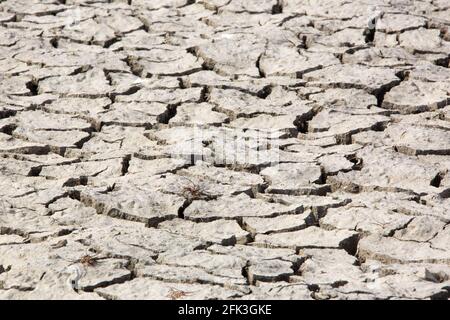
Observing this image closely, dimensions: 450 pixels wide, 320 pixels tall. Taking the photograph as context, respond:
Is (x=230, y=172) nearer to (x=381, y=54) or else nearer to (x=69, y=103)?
(x=69, y=103)

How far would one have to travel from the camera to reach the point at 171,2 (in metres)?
6.31

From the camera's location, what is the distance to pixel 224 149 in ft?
14.9

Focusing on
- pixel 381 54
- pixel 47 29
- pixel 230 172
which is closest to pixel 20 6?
pixel 47 29

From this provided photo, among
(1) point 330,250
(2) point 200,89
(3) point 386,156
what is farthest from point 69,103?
(1) point 330,250

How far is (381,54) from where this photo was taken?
5.54m

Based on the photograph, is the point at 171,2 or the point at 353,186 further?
the point at 171,2

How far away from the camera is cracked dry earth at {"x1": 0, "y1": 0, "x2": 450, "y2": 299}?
11.7 ft

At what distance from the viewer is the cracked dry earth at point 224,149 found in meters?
3.58

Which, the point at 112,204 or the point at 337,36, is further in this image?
the point at 337,36

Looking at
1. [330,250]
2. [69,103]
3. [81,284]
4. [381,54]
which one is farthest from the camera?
[381,54]

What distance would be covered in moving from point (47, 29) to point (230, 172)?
6.45 ft

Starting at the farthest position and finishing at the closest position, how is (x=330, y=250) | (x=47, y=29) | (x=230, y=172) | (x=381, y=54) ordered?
(x=47, y=29) < (x=381, y=54) < (x=230, y=172) < (x=330, y=250)

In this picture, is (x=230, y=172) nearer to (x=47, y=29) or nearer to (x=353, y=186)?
(x=353, y=186)

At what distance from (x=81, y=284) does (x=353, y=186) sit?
1.20 metres
